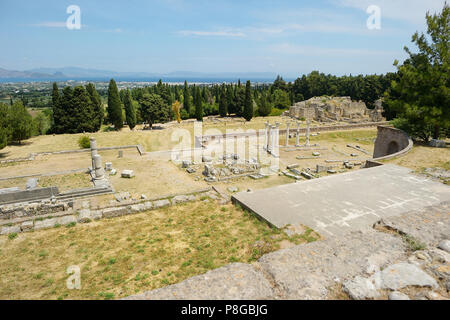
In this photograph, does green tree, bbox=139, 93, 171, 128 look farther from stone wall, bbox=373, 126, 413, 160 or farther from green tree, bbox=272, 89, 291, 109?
green tree, bbox=272, 89, 291, 109

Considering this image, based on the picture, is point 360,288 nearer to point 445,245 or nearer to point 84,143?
point 445,245

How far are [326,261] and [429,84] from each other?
57.1 ft

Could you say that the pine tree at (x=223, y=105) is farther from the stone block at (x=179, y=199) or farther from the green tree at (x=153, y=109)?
the stone block at (x=179, y=199)

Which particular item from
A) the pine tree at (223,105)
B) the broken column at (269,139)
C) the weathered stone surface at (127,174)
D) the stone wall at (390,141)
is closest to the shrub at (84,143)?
the weathered stone surface at (127,174)

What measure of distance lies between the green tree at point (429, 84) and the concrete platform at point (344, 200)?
6.84 m

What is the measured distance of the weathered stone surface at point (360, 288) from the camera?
4641mm

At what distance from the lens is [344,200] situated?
9836mm

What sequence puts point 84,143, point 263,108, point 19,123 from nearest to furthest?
point 19,123
point 84,143
point 263,108

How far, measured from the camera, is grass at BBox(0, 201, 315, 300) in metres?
6.25

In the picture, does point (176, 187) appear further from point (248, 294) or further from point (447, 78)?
point (447, 78)

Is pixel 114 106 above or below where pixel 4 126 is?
above

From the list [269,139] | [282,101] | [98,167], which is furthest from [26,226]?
[282,101]

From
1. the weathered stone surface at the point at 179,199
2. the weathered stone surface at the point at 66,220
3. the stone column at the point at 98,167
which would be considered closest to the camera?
the weathered stone surface at the point at 66,220

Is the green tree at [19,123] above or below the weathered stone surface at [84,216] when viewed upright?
above
